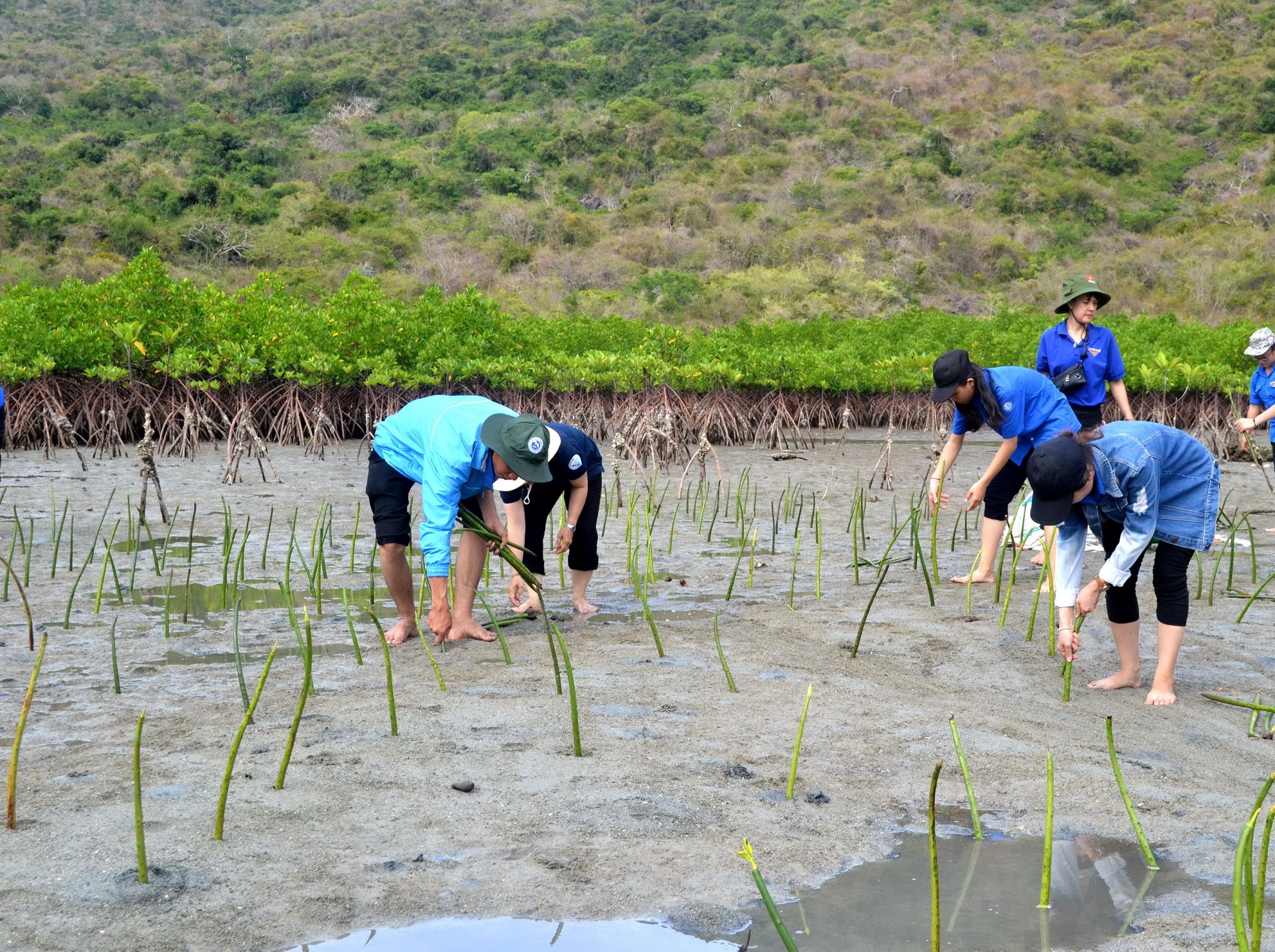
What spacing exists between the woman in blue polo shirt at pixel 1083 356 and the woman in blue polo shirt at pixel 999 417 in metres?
0.14

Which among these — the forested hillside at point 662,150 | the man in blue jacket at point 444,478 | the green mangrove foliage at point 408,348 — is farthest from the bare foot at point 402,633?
the forested hillside at point 662,150

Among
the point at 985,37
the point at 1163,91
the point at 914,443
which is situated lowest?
the point at 914,443

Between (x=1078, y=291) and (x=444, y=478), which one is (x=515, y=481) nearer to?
(x=444, y=478)

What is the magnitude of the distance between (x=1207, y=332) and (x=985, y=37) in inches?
1936

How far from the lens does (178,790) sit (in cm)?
287

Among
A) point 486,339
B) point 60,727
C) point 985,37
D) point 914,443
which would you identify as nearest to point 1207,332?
point 914,443

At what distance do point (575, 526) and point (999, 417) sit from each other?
1.77m

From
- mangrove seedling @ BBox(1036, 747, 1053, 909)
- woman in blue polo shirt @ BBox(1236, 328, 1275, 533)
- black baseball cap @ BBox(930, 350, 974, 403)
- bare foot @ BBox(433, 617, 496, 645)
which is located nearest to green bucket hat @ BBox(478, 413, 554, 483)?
bare foot @ BBox(433, 617, 496, 645)

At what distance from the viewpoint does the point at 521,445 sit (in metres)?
3.90

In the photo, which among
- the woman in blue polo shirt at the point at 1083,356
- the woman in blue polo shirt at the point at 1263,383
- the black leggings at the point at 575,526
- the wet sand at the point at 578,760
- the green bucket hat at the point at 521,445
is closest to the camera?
the wet sand at the point at 578,760

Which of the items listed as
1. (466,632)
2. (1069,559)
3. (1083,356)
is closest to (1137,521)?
(1069,559)

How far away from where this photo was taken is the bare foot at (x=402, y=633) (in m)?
4.48

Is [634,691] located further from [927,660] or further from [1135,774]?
[1135,774]

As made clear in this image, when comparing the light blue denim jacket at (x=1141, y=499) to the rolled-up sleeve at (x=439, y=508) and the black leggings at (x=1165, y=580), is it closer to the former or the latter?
the black leggings at (x=1165, y=580)
